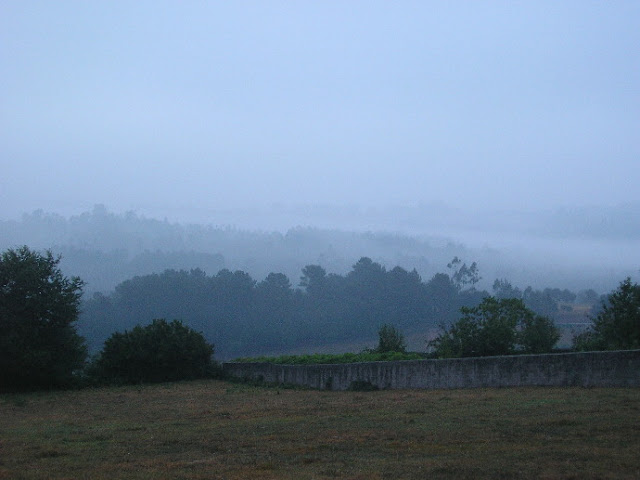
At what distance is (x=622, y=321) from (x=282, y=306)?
284 feet

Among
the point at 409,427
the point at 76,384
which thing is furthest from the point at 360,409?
the point at 76,384

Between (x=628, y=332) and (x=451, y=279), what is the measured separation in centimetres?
9293

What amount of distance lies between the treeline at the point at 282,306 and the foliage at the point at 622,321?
7444 centimetres

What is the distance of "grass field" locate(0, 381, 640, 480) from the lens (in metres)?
9.35

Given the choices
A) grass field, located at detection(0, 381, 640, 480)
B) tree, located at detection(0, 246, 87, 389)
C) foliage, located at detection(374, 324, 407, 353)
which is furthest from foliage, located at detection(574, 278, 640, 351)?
tree, located at detection(0, 246, 87, 389)

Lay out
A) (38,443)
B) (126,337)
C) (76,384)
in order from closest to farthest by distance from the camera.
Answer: (38,443) < (76,384) < (126,337)

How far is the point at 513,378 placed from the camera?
816 inches

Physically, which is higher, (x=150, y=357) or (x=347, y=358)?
(x=347, y=358)

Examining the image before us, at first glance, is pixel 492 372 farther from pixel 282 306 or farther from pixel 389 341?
pixel 282 306

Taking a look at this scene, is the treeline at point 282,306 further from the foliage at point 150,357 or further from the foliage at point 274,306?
the foliage at point 150,357

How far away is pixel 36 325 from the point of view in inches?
1433

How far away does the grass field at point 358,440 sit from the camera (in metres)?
9.35

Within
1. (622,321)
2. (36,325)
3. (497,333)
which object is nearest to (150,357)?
(36,325)

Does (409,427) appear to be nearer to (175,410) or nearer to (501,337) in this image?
(175,410)
